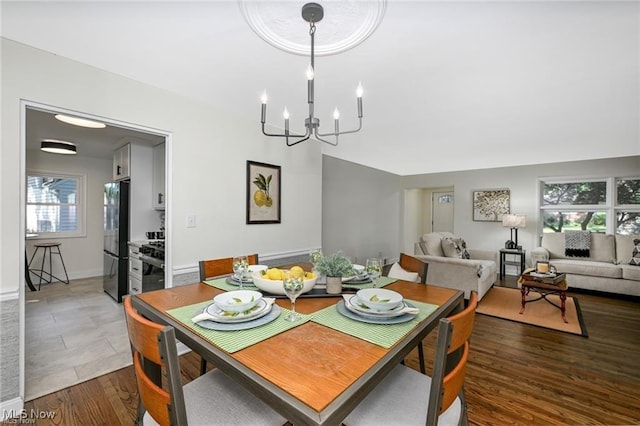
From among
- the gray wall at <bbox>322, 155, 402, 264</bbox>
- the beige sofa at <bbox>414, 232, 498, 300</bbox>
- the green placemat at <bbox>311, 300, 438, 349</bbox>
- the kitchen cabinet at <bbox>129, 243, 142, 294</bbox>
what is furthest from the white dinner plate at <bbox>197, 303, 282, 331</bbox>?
the gray wall at <bbox>322, 155, 402, 264</bbox>

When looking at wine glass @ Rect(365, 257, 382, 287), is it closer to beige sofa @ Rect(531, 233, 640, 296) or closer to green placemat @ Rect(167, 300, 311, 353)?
green placemat @ Rect(167, 300, 311, 353)

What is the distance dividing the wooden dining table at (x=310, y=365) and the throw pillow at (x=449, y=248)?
3.41m

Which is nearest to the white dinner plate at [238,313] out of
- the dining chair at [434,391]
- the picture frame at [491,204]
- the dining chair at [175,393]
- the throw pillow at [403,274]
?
Result: the dining chair at [175,393]

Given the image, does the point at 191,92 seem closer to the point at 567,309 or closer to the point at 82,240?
the point at 82,240

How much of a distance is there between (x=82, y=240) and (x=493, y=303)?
698 cm

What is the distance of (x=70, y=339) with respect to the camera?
2654 mm

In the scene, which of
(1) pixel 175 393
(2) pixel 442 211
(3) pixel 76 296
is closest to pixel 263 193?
(1) pixel 175 393

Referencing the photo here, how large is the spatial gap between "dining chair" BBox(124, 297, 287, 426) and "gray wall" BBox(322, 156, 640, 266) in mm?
3802

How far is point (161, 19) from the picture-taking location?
4.99 ft

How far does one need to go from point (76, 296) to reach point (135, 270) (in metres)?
1.36

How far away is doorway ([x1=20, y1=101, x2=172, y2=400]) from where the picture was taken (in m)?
2.05

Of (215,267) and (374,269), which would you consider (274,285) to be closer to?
(374,269)

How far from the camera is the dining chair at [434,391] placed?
860 millimetres

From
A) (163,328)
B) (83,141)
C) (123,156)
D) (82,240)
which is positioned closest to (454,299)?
(163,328)
